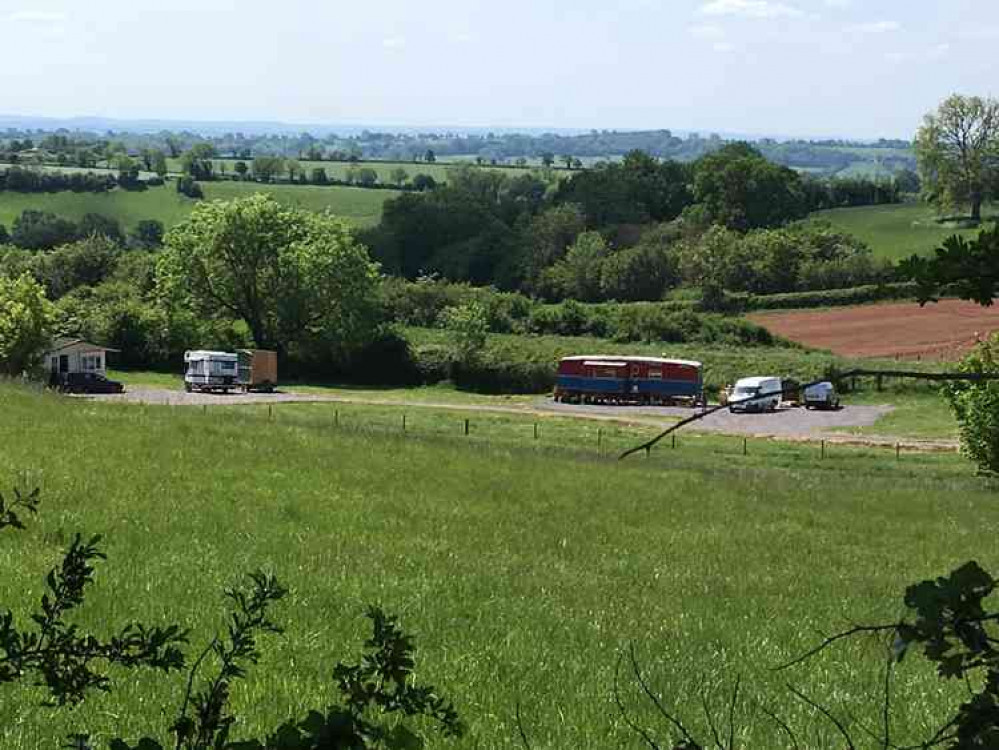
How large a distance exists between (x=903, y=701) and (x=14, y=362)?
189 ft

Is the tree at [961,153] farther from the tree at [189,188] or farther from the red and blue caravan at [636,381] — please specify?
the tree at [189,188]

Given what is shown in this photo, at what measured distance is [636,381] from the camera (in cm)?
6475

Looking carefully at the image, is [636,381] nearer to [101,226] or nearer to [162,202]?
[101,226]

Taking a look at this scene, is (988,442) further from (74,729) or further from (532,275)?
(532,275)

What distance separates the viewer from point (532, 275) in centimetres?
11988

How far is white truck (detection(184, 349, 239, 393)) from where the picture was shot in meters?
66.9

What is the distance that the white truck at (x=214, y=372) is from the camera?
66875 millimetres

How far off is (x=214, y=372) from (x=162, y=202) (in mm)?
99551

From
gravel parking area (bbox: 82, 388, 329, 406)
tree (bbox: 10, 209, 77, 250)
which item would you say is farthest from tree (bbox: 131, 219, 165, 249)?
gravel parking area (bbox: 82, 388, 329, 406)

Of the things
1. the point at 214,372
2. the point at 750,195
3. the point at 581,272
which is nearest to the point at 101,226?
the point at 581,272

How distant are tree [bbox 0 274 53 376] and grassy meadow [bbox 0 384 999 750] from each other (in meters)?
32.1

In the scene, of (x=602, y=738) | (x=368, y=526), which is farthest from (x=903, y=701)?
(x=368, y=526)

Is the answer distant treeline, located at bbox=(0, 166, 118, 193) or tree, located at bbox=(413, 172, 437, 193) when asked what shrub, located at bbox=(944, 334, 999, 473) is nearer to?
distant treeline, located at bbox=(0, 166, 118, 193)

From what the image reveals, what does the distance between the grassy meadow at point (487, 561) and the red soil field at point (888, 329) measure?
4550 centimetres
